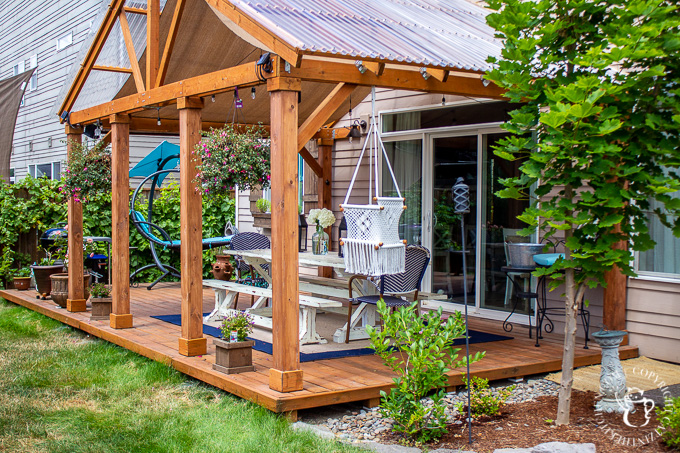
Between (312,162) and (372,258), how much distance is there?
13.8 feet

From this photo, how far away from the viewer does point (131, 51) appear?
6863mm

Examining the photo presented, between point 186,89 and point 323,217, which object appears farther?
point 323,217

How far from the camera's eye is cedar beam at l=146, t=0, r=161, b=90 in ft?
21.1

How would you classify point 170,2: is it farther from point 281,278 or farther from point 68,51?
point 68,51

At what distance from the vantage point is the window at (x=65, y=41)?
1599cm

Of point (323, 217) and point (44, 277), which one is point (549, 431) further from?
point (44, 277)

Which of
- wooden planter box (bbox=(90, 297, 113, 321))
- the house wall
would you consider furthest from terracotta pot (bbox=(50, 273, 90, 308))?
the house wall

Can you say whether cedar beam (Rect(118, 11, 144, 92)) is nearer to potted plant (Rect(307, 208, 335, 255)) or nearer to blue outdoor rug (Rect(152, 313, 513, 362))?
potted plant (Rect(307, 208, 335, 255))

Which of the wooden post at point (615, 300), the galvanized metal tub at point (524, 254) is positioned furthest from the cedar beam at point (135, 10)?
the wooden post at point (615, 300)

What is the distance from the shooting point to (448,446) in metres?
4.04

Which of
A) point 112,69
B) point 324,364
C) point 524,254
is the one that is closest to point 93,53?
point 112,69

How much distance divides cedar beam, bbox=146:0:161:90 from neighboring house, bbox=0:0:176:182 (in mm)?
8426

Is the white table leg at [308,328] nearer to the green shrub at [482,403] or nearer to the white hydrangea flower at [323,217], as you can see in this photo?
the white hydrangea flower at [323,217]

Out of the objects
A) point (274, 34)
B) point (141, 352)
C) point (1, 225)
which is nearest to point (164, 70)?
point (274, 34)
